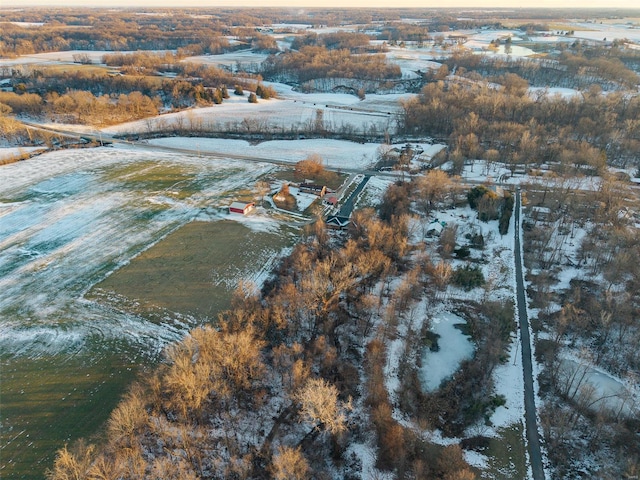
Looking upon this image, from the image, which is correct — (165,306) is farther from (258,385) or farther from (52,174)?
(52,174)

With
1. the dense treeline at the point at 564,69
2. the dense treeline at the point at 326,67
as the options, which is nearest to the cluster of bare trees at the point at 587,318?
the dense treeline at the point at 564,69

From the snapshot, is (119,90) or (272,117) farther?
(119,90)

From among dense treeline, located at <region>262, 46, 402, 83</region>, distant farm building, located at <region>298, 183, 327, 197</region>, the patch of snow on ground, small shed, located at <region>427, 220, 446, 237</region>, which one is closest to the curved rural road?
small shed, located at <region>427, 220, 446, 237</region>

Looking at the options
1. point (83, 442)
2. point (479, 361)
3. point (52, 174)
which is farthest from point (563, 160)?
point (52, 174)

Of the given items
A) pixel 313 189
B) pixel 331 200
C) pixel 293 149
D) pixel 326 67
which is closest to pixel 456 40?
pixel 326 67

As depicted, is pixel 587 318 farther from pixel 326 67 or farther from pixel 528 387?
pixel 326 67
